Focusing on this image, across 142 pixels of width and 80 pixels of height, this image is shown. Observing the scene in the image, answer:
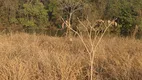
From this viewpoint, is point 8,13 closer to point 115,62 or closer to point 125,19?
point 125,19

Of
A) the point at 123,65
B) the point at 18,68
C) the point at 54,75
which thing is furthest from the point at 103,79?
the point at 18,68

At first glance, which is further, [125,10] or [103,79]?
[125,10]

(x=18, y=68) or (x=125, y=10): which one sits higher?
(x=18, y=68)

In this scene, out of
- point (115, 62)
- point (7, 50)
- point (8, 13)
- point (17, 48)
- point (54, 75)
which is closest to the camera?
point (54, 75)

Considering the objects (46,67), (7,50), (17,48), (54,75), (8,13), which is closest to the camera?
(54,75)

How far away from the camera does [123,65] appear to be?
3152 mm

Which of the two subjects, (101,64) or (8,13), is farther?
(8,13)

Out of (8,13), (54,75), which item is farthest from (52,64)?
(8,13)

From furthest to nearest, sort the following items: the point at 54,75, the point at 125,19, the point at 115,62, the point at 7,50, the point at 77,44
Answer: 1. the point at 125,19
2. the point at 77,44
3. the point at 7,50
4. the point at 115,62
5. the point at 54,75

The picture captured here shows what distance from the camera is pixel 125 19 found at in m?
25.1

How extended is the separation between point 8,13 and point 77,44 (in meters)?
32.2

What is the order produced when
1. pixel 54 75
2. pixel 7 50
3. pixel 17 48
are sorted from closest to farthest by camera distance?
pixel 54 75, pixel 7 50, pixel 17 48

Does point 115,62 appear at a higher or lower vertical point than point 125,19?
higher

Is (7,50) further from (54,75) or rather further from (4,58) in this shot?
(54,75)
